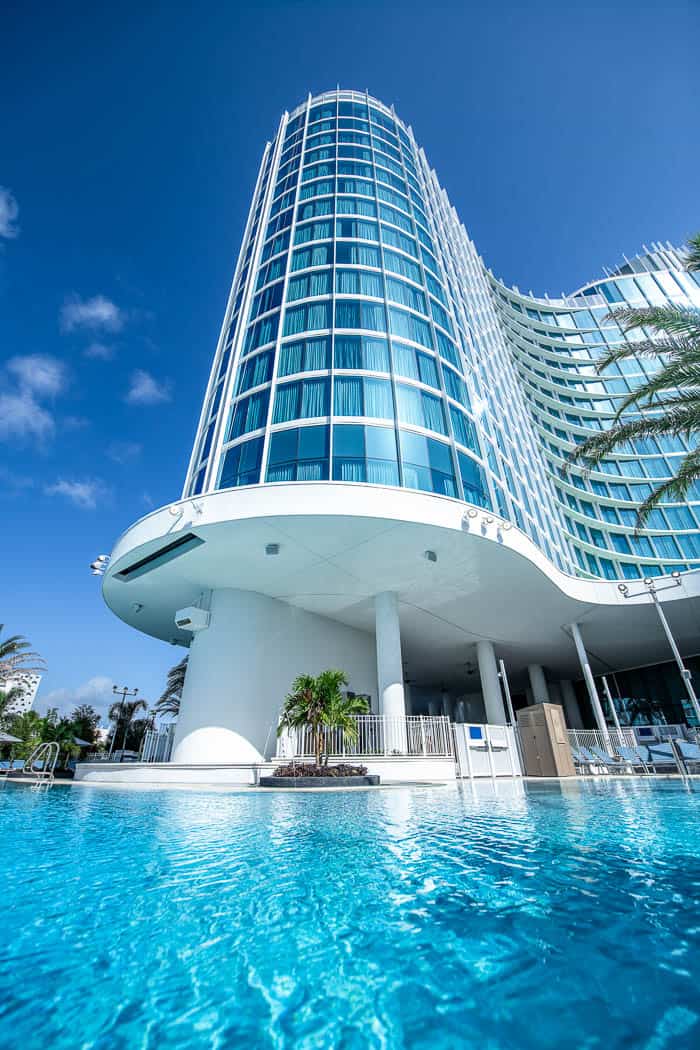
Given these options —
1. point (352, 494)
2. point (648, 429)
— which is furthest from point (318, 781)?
point (648, 429)

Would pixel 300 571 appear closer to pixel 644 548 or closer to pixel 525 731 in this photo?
pixel 525 731

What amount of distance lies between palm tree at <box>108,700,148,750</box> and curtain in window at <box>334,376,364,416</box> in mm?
33342

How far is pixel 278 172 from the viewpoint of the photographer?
27.9 metres

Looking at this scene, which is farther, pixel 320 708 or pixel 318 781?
pixel 320 708

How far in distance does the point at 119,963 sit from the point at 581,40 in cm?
3071

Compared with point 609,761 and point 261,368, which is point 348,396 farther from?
point 609,761

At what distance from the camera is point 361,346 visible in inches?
714

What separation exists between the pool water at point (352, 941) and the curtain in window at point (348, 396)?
45.6 ft

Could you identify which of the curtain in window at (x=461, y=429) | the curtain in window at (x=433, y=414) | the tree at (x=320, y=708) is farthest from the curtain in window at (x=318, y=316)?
the tree at (x=320, y=708)

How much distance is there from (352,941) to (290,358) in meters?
18.6

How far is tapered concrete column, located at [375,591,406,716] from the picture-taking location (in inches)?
617

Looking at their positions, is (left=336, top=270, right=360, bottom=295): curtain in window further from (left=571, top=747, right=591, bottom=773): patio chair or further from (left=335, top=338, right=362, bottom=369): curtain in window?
(left=571, top=747, right=591, bottom=773): patio chair

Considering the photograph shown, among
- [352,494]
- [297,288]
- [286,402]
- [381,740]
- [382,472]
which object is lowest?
[381,740]

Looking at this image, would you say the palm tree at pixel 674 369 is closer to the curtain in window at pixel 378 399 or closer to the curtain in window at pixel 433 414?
the curtain in window at pixel 433 414
